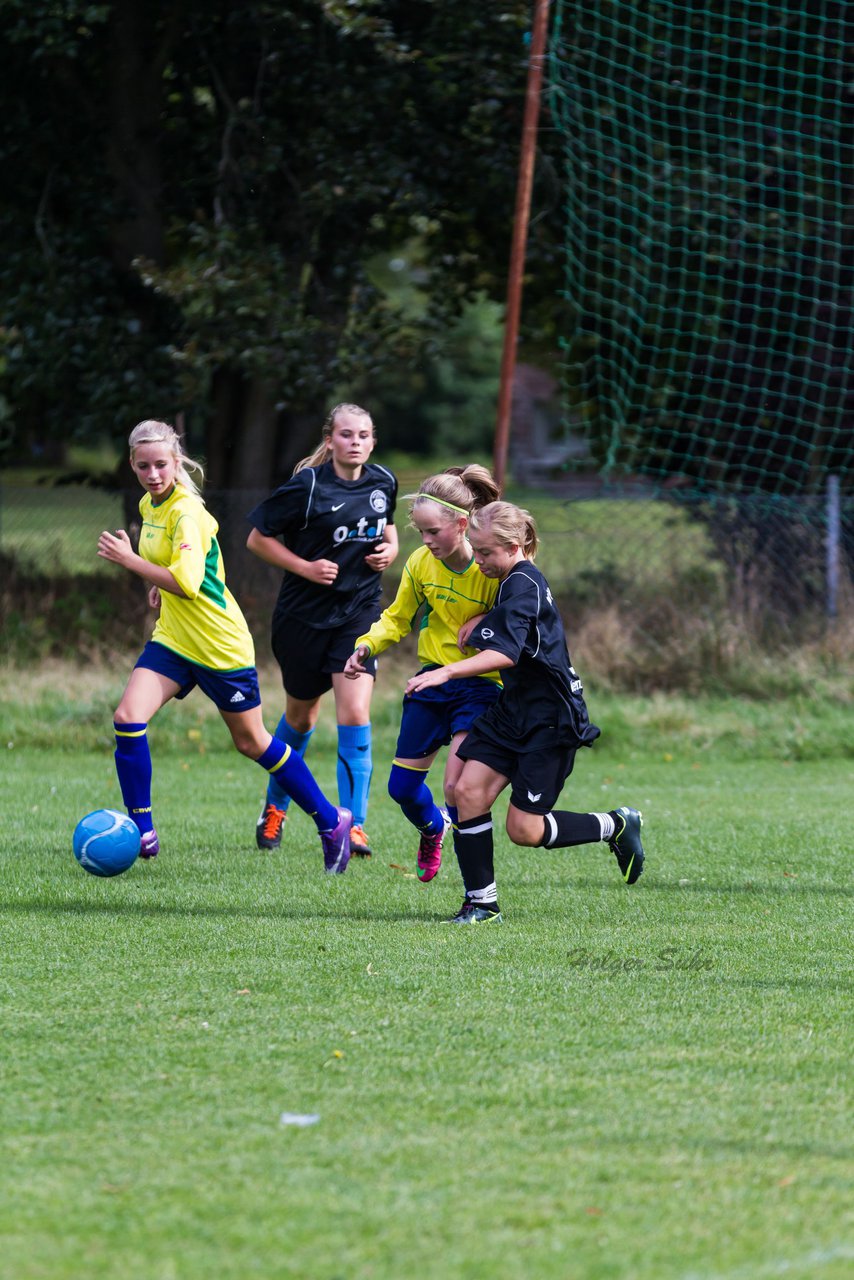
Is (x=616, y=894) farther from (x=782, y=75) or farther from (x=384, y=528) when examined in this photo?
(x=782, y=75)

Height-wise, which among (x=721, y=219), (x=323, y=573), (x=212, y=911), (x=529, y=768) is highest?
(x=721, y=219)

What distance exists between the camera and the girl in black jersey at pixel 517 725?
230 inches

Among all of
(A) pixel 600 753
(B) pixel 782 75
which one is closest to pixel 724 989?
(A) pixel 600 753

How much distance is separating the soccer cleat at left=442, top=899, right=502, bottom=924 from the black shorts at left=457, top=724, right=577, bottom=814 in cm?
39

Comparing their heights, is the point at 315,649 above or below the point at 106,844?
above

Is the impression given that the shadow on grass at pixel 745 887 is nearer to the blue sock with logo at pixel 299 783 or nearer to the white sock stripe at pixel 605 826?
the white sock stripe at pixel 605 826

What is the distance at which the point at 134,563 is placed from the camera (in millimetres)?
6371

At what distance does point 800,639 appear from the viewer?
1278 cm

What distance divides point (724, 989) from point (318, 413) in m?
11.2

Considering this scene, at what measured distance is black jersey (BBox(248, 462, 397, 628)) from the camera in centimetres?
734

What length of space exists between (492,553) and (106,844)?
203 cm

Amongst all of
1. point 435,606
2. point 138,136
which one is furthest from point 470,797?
point 138,136

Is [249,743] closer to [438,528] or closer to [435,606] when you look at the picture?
[435,606]

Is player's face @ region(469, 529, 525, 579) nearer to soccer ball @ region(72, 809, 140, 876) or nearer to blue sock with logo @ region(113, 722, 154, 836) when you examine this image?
blue sock with logo @ region(113, 722, 154, 836)
